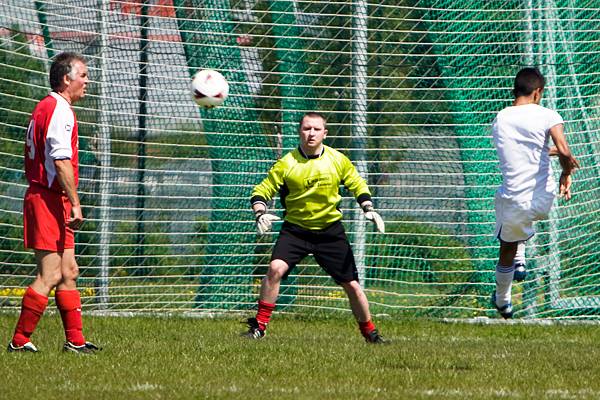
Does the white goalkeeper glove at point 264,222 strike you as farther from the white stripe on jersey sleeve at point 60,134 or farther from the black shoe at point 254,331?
the white stripe on jersey sleeve at point 60,134

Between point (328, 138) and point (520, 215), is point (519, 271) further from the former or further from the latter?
point (328, 138)

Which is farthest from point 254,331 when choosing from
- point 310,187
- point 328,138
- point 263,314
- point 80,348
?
point 328,138

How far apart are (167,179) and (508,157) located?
16.3ft

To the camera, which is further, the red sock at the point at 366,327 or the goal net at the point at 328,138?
the goal net at the point at 328,138

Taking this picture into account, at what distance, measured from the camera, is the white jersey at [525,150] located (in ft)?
25.7

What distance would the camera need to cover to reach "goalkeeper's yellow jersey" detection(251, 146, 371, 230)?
9.24 metres

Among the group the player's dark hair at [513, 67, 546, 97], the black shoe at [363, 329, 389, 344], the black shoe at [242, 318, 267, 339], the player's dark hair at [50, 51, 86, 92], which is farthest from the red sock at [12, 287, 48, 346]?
the player's dark hair at [513, 67, 546, 97]

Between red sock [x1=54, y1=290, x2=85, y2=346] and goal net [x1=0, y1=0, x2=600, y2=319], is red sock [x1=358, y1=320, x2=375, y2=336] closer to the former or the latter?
red sock [x1=54, y1=290, x2=85, y2=346]

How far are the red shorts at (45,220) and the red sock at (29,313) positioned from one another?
0.35 meters

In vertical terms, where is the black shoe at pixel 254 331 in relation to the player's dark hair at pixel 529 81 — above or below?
below

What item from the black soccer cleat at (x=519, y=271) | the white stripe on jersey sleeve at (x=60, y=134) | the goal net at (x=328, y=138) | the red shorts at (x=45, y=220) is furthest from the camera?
the goal net at (x=328, y=138)

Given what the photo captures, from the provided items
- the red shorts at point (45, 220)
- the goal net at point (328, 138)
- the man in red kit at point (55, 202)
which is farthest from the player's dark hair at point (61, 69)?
the goal net at point (328, 138)

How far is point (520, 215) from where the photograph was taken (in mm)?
7895

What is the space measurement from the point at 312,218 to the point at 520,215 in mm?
1947
